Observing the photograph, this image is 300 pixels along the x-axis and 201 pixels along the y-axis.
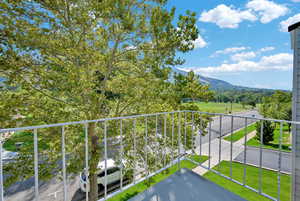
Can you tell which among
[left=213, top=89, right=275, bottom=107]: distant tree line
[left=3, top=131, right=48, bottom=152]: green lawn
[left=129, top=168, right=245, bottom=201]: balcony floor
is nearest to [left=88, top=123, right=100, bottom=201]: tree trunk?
[left=3, top=131, right=48, bottom=152]: green lawn

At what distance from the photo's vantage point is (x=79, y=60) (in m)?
3.72

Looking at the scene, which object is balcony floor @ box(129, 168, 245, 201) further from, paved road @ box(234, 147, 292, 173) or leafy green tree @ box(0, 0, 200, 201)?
paved road @ box(234, 147, 292, 173)

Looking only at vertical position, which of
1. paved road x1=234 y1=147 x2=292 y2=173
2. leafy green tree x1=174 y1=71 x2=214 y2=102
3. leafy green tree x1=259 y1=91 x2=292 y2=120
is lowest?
paved road x1=234 y1=147 x2=292 y2=173

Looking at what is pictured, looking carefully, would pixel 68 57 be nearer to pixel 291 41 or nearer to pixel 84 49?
pixel 84 49

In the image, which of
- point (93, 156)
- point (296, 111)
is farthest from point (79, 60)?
point (296, 111)

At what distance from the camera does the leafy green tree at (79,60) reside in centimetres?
295

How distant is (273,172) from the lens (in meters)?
8.81

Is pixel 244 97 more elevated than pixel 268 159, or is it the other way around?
pixel 244 97

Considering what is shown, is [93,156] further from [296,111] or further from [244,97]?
[244,97]

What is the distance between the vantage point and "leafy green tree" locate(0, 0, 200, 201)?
2953mm

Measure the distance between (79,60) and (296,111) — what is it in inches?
184

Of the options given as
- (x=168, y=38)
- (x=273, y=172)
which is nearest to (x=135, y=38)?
(x=168, y=38)

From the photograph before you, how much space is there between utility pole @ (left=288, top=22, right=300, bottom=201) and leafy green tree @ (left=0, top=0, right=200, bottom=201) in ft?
6.53

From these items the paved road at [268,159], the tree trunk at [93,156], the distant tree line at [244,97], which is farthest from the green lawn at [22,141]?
the distant tree line at [244,97]
